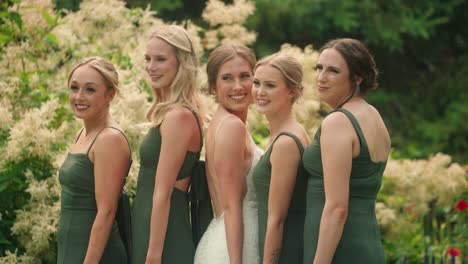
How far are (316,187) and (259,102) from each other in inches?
24.9

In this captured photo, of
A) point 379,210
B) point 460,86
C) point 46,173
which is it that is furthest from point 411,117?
point 46,173

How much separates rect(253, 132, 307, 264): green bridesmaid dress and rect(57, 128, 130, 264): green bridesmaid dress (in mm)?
977

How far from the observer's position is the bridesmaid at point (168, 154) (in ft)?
16.2

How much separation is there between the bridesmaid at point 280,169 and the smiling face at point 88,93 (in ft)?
3.19

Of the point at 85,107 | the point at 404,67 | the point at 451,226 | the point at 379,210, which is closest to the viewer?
the point at 85,107

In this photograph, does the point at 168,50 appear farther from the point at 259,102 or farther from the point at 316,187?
the point at 316,187

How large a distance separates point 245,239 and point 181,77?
102 centimetres

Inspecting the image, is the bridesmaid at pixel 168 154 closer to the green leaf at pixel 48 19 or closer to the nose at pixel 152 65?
the nose at pixel 152 65

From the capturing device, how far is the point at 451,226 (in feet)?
30.1

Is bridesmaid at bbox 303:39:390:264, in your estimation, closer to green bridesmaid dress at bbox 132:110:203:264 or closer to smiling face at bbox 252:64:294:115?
smiling face at bbox 252:64:294:115

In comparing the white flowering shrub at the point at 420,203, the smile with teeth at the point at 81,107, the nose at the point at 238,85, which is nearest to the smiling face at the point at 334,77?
the nose at the point at 238,85

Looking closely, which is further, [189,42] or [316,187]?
[189,42]

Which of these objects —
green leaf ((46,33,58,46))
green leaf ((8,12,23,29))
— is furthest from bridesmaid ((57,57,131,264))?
green leaf ((46,33,58,46))

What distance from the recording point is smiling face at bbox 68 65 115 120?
5129 millimetres
